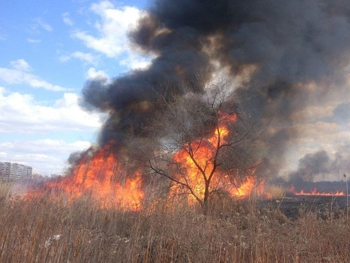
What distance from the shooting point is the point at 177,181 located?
15320mm

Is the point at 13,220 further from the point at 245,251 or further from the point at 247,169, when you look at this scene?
the point at 247,169

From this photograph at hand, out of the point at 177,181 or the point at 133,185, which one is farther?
the point at 133,185

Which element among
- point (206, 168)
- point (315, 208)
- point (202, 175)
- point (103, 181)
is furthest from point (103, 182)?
point (315, 208)

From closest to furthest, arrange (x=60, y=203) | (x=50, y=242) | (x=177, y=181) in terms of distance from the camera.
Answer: (x=50, y=242) < (x=60, y=203) < (x=177, y=181)

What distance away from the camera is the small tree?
15789mm

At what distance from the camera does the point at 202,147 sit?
16.7m

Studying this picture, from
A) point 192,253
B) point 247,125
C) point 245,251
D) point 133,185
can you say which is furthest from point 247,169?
point 192,253

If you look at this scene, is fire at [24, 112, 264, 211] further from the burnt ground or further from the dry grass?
the dry grass

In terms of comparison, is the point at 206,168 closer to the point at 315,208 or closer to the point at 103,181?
the point at 103,181

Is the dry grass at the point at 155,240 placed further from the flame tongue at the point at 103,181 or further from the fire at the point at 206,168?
the fire at the point at 206,168

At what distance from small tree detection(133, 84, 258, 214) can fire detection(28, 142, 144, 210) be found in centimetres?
171

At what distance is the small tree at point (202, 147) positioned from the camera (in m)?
15.8

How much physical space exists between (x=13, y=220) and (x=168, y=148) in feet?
31.4

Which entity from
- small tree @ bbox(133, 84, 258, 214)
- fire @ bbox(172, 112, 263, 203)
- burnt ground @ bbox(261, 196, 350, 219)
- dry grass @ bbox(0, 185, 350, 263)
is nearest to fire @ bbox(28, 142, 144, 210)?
dry grass @ bbox(0, 185, 350, 263)
